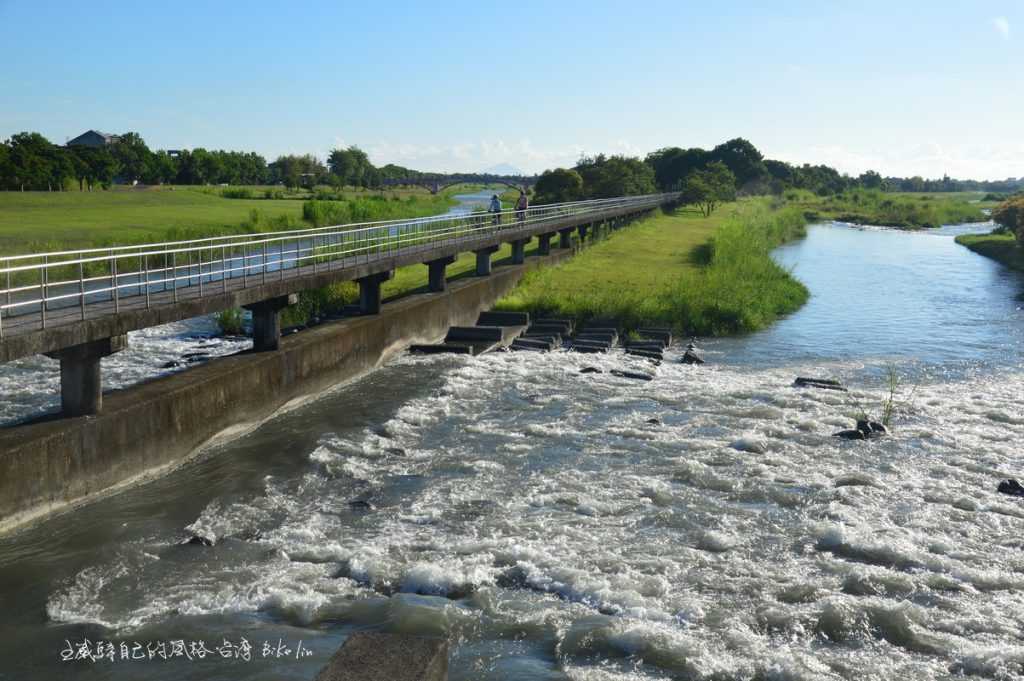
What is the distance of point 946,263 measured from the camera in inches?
2653

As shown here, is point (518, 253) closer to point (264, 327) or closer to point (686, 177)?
point (264, 327)

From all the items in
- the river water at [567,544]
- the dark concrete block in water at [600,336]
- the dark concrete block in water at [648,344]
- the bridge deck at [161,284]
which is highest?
the bridge deck at [161,284]

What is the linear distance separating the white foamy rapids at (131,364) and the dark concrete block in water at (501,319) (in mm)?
8884

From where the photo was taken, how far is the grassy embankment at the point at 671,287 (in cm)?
3472

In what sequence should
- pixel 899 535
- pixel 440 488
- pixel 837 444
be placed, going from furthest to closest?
pixel 837 444 < pixel 440 488 < pixel 899 535

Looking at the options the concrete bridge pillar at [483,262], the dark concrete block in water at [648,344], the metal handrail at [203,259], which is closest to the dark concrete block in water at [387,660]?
the metal handrail at [203,259]

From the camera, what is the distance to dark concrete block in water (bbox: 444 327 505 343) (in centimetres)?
3162

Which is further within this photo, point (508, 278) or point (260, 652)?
point (508, 278)

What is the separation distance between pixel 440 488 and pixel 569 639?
5.79 meters

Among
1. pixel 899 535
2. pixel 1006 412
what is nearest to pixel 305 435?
pixel 899 535

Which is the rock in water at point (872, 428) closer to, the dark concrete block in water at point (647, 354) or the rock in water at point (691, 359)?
the rock in water at point (691, 359)

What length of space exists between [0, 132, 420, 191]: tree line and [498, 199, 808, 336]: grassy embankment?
60278 mm

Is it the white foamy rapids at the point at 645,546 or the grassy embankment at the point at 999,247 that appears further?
the grassy embankment at the point at 999,247

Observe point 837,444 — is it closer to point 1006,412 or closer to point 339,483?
point 1006,412
